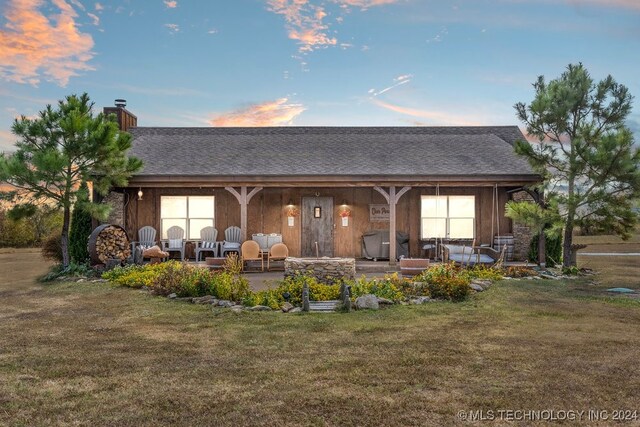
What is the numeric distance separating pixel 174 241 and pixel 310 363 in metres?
11.0

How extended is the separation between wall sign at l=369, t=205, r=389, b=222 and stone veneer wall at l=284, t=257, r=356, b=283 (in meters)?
5.73

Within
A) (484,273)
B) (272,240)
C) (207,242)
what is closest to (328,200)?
(272,240)

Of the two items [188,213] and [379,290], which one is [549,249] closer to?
[379,290]

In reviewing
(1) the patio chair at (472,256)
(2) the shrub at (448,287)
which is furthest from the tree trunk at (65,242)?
(1) the patio chair at (472,256)

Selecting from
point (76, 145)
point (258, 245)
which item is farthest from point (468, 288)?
point (76, 145)

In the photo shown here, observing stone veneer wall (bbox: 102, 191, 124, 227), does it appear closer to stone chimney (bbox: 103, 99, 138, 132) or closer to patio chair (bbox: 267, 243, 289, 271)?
stone chimney (bbox: 103, 99, 138, 132)

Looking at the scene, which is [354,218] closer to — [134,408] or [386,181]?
[386,181]

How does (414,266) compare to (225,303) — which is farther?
(414,266)

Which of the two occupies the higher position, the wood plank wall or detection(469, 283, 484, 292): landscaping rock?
the wood plank wall

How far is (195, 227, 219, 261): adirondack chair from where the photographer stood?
51.3 feet

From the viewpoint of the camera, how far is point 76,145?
1354 centimetres

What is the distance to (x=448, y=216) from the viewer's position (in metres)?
16.6

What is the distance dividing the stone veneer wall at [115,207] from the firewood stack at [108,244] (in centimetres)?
185

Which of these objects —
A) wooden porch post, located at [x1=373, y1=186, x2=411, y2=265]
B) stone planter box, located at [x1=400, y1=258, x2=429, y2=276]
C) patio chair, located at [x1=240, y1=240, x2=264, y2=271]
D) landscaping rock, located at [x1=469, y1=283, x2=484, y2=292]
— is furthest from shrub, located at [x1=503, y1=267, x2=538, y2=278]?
patio chair, located at [x1=240, y1=240, x2=264, y2=271]
